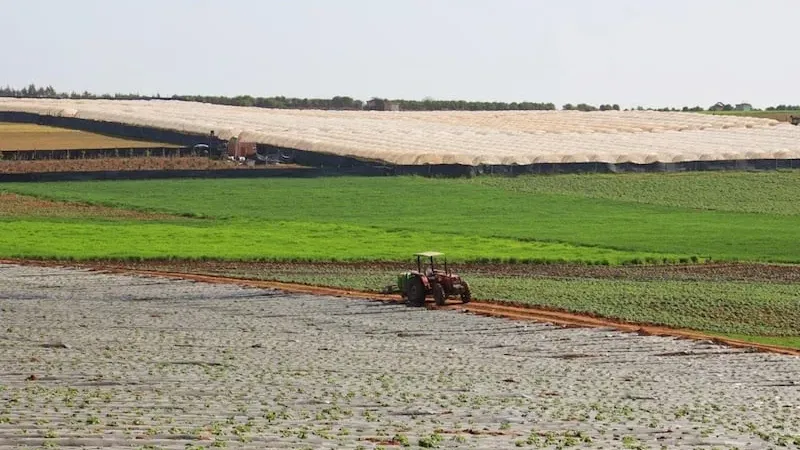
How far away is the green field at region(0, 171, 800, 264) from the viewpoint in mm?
63406

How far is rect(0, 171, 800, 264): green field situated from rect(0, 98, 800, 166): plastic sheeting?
4.72 metres

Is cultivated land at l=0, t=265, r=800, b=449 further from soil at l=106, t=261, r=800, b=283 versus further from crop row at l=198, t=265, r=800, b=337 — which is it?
soil at l=106, t=261, r=800, b=283

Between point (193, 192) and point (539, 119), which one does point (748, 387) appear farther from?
point (539, 119)

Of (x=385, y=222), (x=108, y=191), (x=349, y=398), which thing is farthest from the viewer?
(x=108, y=191)

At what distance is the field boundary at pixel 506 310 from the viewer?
40.0 meters

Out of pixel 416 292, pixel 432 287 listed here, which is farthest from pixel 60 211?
pixel 432 287

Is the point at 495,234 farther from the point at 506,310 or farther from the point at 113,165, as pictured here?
the point at 113,165

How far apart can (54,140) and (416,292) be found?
2872 inches

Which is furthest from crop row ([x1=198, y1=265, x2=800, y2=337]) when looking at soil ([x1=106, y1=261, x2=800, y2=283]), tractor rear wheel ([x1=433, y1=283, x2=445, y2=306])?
tractor rear wheel ([x1=433, y1=283, x2=445, y2=306])

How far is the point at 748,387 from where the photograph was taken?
31.4m

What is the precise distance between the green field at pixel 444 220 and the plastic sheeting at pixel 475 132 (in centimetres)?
472

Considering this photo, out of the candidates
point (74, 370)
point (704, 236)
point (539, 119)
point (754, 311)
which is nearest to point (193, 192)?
point (704, 236)

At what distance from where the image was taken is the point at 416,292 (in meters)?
46.5

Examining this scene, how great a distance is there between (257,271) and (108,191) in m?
33.6
